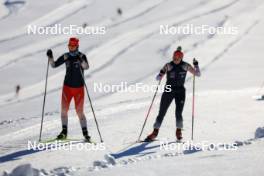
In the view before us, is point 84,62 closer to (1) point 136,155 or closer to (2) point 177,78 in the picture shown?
(2) point 177,78

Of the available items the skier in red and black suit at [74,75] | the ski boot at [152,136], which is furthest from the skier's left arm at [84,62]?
the ski boot at [152,136]

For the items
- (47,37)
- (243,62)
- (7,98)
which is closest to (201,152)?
(7,98)

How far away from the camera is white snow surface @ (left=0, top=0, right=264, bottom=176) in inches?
335

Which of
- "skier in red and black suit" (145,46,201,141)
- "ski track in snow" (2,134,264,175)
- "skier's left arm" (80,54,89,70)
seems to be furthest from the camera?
"skier in red and black suit" (145,46,201,141)

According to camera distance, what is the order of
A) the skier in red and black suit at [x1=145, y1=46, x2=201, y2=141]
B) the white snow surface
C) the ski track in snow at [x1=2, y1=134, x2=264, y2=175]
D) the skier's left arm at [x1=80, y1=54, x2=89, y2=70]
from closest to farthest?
the ski track in snow at [x1=2, y1=134, x2=264, y2=175]
the white snow surface
the skier's left arm at [x1=80, y1=54, x2=89, y2=70]
the skier in red and black suit at [x1=145, y1=46, x2=201, y2=141]

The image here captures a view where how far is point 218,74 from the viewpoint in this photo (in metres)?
27.0

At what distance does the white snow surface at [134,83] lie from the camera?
8.51m

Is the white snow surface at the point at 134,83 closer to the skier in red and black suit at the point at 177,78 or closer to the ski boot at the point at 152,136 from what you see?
the ski boot at the point at 152,136

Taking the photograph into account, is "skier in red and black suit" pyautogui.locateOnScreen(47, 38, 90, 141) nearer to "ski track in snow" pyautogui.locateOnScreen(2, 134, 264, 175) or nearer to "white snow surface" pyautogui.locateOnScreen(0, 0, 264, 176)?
"white snow surface" pyautogui.locateOnScreen(0, 0, 264, 176)

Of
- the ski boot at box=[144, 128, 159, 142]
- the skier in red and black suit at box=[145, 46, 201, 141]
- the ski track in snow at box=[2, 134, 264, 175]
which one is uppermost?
the skier in red and black suit at box=[145, 46, 201, 141]

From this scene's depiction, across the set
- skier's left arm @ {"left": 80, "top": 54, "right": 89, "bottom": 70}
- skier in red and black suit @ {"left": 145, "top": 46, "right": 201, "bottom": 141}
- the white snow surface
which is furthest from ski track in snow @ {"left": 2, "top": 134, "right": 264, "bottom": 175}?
skier's left arm @ {"left": 80, "top": 54, "right": 89, "bottom": 70}

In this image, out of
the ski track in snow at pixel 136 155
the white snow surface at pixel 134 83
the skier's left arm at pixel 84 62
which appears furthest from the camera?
the skier's left arm at pixel 84 62

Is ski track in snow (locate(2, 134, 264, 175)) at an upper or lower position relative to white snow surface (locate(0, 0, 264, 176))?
lower

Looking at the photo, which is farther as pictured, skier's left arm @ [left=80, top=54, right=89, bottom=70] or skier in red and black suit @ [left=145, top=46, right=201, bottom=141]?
skier in red and black suit @ [left=145, top=46, right=201, bottom=141]
